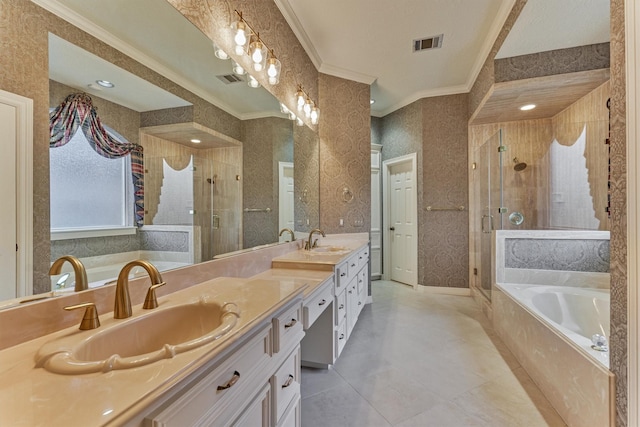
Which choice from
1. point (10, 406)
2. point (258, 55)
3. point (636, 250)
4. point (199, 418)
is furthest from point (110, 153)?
point (636, 250)

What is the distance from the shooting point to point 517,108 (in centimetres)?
333

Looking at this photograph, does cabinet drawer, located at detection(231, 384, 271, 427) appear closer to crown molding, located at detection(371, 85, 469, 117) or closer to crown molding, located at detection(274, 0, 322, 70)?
crown molding, located at detection(274, 0, 322, 70)

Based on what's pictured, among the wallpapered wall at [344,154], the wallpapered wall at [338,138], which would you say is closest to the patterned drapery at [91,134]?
the wallpapered wall at [338,138]

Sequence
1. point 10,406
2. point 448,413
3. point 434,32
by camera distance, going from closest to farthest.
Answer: point 10,406 < point 448,413 < point 434,32

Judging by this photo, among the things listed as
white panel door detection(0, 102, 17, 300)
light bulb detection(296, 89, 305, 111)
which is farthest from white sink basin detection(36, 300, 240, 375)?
light bulb detection(296, 89, 305, 111)

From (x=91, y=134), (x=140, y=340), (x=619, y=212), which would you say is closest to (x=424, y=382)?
(x=619, y=212)

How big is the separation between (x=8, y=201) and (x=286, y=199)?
178cm

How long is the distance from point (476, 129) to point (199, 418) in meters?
4.41

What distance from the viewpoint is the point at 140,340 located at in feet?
3.05

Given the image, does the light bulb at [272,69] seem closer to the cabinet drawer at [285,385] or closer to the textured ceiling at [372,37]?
the textured ceiling at [372,37]

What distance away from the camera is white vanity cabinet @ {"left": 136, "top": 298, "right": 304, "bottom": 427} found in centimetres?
63

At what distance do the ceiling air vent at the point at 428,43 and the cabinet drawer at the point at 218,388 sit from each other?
3.19 meters

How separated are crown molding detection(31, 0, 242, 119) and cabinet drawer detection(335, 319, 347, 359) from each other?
1818mm

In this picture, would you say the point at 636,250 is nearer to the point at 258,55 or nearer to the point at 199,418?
the point at 199,418
